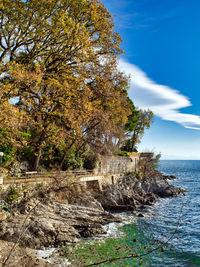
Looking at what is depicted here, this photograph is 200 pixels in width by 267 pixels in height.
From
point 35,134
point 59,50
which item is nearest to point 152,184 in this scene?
point 35,134

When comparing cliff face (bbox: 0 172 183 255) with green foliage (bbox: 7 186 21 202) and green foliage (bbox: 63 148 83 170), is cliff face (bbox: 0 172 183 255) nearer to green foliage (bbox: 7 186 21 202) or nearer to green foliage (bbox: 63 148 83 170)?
green foliage (bbox: 7 186 21 202)

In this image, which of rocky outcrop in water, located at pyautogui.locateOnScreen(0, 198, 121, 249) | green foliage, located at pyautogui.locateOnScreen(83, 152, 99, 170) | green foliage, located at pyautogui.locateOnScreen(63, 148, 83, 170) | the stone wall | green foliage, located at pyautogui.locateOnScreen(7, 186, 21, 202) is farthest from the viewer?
the stone wall

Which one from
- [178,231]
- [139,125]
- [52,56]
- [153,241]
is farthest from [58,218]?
[139,125]

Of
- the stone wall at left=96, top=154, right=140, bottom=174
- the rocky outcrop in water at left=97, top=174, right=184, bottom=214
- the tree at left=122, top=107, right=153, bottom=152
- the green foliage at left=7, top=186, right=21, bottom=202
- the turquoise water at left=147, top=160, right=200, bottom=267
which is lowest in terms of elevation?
the turquoise water at left=147, top=160, right=200, bottom=267

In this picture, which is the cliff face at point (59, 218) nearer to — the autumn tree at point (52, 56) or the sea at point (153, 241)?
the sea at point (153, 241)

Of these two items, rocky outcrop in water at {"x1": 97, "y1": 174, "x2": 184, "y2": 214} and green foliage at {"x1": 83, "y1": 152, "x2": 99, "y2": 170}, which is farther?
green foliage at {"x1": 83, "y1": 152, "x2": 99, "y2": 170}

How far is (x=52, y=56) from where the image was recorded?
17.0m

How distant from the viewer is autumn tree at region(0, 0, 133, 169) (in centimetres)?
1416

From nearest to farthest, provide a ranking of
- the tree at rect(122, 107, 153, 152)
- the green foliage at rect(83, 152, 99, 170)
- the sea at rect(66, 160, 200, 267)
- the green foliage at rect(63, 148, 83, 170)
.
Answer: the sea at rect(66, 160, 200, 267)
the green foliage at rect(63, 148, 83, 170)
the green foliage at rect(83, 152, 99, 170)
the tree at rect(122, 107, 153, 152)

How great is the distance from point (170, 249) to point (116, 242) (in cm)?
331

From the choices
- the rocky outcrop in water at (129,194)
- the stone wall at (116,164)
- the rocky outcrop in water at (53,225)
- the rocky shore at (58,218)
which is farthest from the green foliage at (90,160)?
the rocky outcrop in water at (53,225)

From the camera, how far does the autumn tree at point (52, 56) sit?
46.4ft

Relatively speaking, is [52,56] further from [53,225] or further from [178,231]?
[178,231]

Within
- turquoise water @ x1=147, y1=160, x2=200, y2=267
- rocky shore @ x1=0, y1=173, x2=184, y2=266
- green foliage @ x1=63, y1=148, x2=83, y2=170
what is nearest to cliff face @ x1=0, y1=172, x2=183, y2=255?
rocky shore @ x1=0, y1=173, x2=184, y2=266
